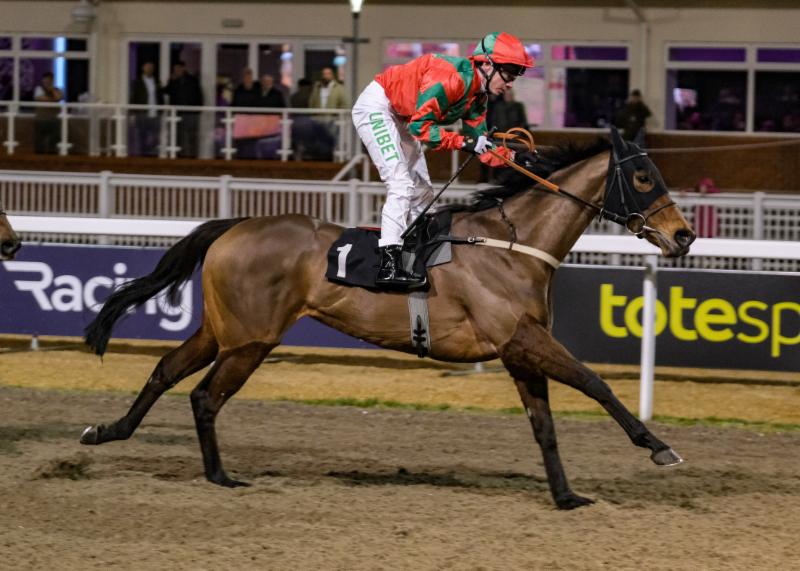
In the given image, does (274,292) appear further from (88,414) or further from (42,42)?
(42,42)

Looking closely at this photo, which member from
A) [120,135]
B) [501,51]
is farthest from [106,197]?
[501,51]

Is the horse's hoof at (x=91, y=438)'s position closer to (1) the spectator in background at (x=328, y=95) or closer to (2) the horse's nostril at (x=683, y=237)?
(2) the horse's nostril at (x=683, y=237)

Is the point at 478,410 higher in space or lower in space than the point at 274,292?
lower

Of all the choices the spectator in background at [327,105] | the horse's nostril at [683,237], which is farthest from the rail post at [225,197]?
the horse's nostril at [683,237]

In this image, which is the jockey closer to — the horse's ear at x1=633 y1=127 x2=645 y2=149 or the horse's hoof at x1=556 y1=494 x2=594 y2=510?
the horse's ear at x1=633 y1=127 x2=645 y2=149

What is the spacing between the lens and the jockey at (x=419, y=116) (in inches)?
239

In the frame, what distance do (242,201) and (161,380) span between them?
5923 millimetres

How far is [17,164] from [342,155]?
405 cm

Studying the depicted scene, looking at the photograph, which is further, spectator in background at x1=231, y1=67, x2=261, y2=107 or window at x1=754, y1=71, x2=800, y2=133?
window at x1=754, y1=71, x2=800, y2=133

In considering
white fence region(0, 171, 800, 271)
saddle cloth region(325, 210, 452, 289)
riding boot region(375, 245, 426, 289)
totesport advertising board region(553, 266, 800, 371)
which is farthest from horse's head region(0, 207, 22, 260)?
white fence region(0, 171, 800, 271)

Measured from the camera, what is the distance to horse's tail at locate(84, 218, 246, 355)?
6.76 m

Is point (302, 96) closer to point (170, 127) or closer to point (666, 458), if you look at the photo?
point (170, 127)

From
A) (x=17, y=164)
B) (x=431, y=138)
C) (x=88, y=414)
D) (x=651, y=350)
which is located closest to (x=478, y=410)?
(x=651, y=350)

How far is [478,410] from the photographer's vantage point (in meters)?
8.78
